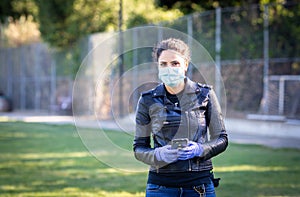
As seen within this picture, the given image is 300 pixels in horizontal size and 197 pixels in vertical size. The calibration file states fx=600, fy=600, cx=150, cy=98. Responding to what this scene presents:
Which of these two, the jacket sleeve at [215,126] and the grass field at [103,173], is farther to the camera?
the grass field at [103,173]

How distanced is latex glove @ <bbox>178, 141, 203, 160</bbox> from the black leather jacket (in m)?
0.05

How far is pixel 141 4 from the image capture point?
3356cm

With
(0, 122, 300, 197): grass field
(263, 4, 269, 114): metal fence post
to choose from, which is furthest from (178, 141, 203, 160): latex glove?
(263, 4, 269, 114): metal fence post

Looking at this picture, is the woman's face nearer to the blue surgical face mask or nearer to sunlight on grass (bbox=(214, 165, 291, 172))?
the blue surgical face mask

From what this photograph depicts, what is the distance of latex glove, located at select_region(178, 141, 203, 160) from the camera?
11.3 ft

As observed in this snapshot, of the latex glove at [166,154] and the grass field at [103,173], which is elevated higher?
the latex glove at [166,154]

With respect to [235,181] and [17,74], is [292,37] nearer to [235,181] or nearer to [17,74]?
[235,181]

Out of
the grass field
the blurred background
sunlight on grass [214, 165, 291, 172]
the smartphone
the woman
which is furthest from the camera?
the blurred background

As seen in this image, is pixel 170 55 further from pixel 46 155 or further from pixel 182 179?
pixel 46 155

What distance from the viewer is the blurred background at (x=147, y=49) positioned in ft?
54.5

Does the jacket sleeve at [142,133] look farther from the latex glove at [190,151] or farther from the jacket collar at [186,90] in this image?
the latex glove at [190,151]

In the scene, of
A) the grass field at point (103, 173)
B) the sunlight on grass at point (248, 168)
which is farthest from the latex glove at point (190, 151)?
the sunlight on grass at point (248, 168)

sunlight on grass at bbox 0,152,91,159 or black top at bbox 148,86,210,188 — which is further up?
black top at bbox 148,86,210,188

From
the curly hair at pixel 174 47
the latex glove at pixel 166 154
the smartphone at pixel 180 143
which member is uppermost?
the curly hair at pixel 174 47
